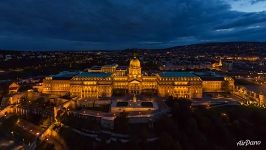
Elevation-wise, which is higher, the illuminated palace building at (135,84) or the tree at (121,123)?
the illuminated palace building at (135,84)

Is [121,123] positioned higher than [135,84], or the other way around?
[135,84]

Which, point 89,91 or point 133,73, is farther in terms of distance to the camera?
point 133,73

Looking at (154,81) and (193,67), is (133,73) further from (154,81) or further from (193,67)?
(193,67)

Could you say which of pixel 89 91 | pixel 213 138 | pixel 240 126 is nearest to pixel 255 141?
pixel 240 126

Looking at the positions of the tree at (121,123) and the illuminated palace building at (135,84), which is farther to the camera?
the illuminated palace building at (135,84)

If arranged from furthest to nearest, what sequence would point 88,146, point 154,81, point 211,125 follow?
point 154,81
point 211,125
point 88,146

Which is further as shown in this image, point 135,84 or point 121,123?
point 135,84

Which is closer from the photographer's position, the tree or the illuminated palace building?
the tree

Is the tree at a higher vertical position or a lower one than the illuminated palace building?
lower
